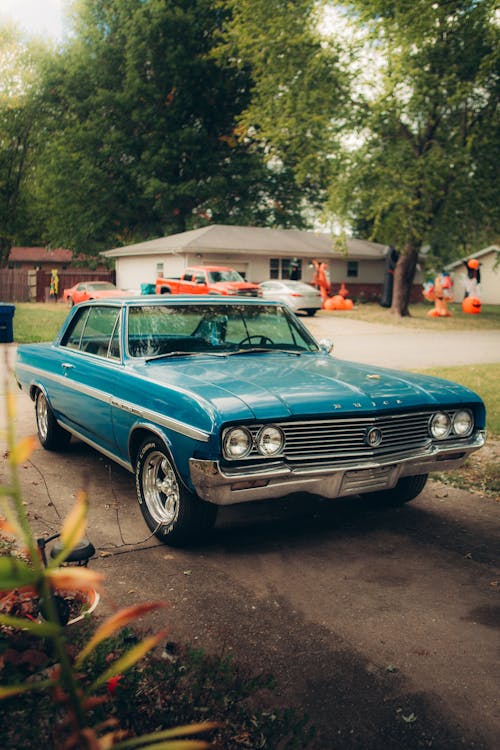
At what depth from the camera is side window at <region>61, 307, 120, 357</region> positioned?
18.8 feet

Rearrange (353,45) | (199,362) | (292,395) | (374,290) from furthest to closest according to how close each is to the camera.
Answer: (374,290)
(353,45)
(199,362)
(292,395)

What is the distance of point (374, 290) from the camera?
143 ft

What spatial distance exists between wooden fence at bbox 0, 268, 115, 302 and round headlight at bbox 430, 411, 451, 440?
39435 mm

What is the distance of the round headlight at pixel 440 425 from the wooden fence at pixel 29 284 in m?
39.4

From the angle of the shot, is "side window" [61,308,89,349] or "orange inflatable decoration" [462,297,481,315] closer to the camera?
"side window" [61,308,89,349]

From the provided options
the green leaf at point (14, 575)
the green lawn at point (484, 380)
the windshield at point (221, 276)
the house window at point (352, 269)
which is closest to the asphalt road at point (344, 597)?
the green leaf at point (14, 575)

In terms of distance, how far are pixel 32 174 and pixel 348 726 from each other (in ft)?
191

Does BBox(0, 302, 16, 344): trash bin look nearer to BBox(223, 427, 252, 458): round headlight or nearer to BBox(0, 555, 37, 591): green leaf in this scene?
BBox(223, 427, 252, 458): round headlight

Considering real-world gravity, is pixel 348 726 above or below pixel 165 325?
below

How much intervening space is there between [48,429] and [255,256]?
31712 millimetres

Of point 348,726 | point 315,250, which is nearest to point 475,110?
point 315,250

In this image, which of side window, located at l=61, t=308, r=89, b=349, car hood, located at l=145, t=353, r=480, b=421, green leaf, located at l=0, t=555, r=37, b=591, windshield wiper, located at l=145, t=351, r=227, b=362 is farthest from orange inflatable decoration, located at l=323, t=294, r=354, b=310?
green leaf, located at l=0, t=555, r=37, b=591

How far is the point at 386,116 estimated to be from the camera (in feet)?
87.1

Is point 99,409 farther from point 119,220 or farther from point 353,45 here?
point 119,220
